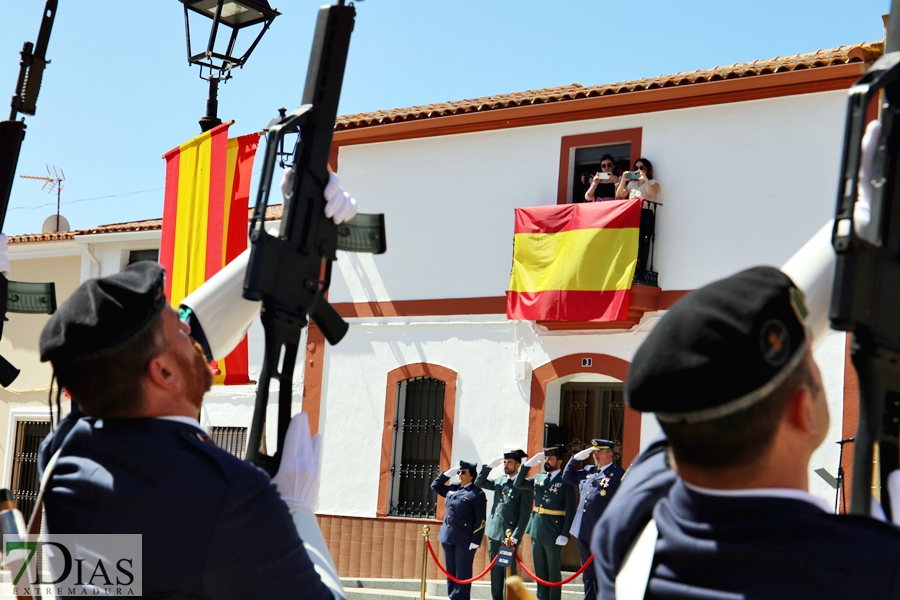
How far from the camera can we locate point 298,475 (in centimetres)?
221

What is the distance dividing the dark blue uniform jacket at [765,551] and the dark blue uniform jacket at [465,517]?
11282 mm

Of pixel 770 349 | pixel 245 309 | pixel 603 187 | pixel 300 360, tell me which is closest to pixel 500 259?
pixel 603 187

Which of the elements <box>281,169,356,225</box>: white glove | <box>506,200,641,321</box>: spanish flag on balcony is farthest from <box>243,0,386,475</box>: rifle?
<box>506,200,641,321</box>: spanish flag on balcony

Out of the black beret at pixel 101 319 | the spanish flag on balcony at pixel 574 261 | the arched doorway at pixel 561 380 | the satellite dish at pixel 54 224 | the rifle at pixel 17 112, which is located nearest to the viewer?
the black beret at pixel 101 319

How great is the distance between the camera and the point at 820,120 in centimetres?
1275

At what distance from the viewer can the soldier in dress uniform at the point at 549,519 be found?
12164 millimetres

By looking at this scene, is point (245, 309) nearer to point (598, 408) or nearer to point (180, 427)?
point (180, 427)

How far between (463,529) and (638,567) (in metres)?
11.3

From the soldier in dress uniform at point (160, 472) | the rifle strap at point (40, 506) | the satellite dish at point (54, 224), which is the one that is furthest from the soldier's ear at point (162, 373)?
the satellite dish at point (54, 224)

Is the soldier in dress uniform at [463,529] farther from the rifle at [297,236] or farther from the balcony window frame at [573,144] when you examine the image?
the rifle at [297,236]

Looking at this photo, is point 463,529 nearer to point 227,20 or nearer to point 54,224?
point 227,20

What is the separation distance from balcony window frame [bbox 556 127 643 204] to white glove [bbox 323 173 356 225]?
1170cm

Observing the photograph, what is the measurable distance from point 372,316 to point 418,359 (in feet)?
3.27

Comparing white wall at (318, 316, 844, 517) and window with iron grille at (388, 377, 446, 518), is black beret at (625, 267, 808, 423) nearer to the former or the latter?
white wall at (318, 316, 844, 517)
